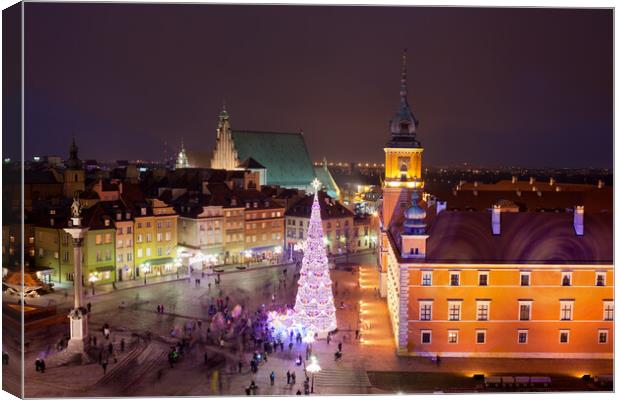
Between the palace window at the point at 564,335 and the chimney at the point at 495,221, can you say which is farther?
the chimney at the point at 495,221

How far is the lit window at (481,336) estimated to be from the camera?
75.4 feet

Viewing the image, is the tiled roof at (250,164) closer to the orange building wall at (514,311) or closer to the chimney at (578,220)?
the orange building wall at (514,311)

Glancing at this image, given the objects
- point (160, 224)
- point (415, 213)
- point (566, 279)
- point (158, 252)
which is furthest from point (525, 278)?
point (160, 224)

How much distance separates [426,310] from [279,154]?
1631 inches

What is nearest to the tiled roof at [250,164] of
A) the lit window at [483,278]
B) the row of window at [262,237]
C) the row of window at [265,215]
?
the row of window at [265,215]

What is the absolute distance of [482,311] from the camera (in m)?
22.9

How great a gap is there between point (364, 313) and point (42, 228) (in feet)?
57.3

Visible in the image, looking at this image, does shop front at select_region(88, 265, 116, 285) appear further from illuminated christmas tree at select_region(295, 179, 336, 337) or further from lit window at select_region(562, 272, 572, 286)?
lit window at select_region(562, 272, 572, 286)

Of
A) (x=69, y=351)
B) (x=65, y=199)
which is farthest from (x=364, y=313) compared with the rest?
(x=65, y=199)

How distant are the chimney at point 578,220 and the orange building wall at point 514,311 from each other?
1.45 m

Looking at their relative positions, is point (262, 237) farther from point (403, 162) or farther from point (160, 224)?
point (403, 162)

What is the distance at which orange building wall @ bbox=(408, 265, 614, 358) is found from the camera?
893 inches

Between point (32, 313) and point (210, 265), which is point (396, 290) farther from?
point (210, 265)

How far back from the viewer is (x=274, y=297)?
32.2m
